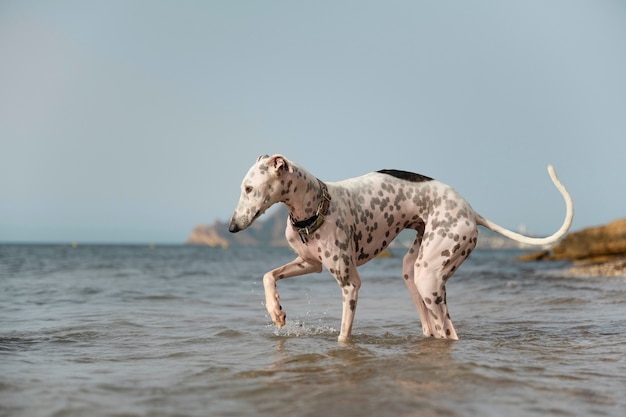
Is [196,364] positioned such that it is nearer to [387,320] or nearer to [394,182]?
[394,182]

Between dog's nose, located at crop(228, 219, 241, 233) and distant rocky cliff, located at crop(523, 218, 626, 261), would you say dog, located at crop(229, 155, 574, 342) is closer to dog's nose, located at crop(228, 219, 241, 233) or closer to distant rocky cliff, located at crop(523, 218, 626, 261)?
dog's nose, located at crop(228, 219, 241, 233)

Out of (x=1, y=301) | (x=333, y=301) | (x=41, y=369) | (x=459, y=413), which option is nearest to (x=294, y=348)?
(x=41, y=369)

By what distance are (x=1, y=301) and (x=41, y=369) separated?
886 centimetres

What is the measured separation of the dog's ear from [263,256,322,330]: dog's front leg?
1.02 meters

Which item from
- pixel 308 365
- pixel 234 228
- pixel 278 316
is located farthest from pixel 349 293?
pixel 234 228

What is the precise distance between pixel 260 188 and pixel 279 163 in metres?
0.26

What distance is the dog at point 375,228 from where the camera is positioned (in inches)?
226

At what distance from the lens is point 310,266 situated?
6176 mm

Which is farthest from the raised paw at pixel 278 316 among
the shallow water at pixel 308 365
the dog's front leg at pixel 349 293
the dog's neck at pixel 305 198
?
the dog's neck at pixel 305 198

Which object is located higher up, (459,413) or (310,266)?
(310,266)

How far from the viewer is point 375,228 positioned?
6168 millimetres

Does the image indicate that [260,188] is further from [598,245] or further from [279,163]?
[598,245]

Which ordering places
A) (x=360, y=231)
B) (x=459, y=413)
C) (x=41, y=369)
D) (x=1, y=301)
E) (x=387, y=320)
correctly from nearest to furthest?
(x=459, y=413), (x=41, y=369), (x=360, y=231), (x=387, y=320), (x=1, y=301)

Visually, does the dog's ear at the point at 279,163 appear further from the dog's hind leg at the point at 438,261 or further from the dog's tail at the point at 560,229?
the dog's tail at the point at 560,229
